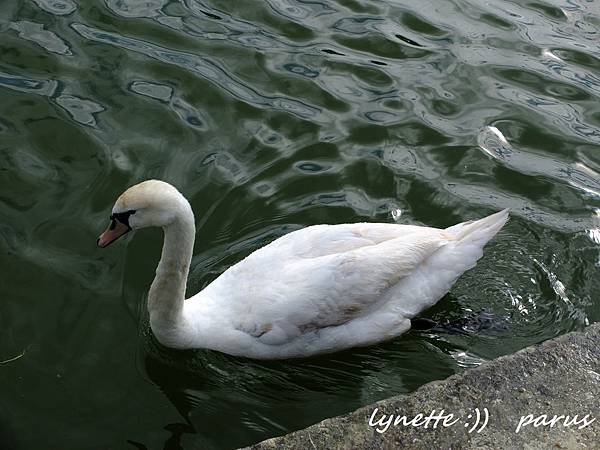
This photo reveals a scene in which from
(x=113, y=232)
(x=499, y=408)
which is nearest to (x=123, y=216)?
(x=113, y=232)

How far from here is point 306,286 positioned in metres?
5.12

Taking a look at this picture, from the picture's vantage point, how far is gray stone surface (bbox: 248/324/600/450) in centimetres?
382

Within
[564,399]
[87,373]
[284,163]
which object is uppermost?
[564,399]

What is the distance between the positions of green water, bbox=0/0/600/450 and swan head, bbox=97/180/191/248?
963mm

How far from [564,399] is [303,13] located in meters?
5.47

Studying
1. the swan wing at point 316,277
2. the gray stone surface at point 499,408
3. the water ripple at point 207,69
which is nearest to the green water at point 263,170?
the water ripple at point 207,69

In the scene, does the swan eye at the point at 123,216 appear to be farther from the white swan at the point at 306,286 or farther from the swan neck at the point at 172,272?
the swan neck at the point at 172,272

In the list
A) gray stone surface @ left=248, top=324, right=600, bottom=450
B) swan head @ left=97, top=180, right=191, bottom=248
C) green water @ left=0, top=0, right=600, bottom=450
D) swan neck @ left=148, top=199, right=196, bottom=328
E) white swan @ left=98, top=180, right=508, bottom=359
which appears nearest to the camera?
gray stone surface @ left=248, top=324, right=600, bottom=450

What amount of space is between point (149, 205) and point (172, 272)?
0.47m

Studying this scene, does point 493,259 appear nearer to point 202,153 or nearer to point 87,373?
point 202,153

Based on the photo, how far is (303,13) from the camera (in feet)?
28.0

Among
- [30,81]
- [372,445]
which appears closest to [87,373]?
[372,445]

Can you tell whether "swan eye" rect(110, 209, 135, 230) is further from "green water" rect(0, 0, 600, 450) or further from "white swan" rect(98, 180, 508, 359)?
"green water" rect(0, 0, 600, 450)

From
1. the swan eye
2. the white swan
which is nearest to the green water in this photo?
the white swan
